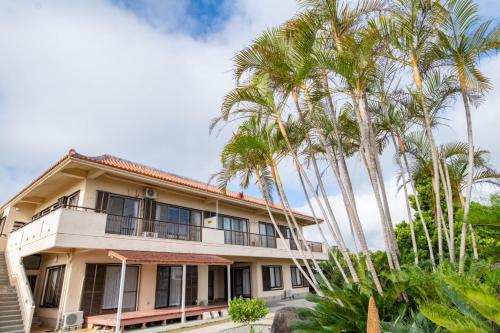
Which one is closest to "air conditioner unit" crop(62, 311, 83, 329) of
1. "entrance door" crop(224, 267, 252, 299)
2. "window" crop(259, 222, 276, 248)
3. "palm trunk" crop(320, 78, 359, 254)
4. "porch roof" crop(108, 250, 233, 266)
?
"porch roof" crop(108, 250, 233, 266)

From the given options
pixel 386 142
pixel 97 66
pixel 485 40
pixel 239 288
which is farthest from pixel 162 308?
pixel 485 40

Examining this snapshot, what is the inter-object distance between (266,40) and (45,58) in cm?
623

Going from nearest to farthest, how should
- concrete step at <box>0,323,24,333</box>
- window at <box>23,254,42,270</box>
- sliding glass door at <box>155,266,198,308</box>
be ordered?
concrete step at <box>0,323,24,333</box>
sliding glass door at <box>155,266,198,308</box>
window at <box>23,254,42,270</box>

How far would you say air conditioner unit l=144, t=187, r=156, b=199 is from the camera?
49.3ft

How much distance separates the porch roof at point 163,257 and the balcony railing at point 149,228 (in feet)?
3.48

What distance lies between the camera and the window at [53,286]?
13.2 metres

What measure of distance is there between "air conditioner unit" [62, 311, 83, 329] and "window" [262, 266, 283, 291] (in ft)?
39.4

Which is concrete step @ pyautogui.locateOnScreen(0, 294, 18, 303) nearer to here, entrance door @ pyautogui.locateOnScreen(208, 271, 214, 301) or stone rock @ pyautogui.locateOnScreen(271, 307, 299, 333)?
entrance door @ pyautogui.locateOnScreen(208, 271, 214, 301)

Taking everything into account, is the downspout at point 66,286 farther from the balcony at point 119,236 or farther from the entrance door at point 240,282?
the entrance door at point 240,282

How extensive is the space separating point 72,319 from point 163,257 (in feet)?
12.7

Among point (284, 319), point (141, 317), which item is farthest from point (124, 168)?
point (284, 319)

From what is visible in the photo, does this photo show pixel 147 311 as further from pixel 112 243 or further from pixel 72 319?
pixel 112 243

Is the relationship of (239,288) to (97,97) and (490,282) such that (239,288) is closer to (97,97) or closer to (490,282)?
(97,97)

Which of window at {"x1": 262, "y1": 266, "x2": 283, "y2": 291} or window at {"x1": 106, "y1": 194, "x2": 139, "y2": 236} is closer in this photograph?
window at {"x1": 106, "y1": 194, "x2": 139, "y2": 236}
